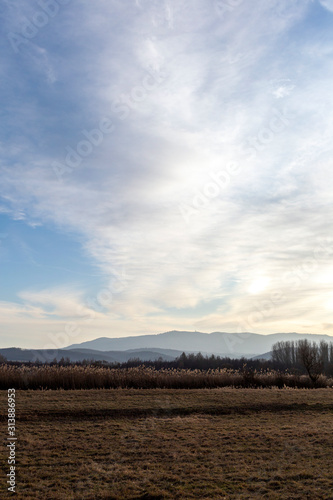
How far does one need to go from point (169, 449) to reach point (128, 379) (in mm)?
12436

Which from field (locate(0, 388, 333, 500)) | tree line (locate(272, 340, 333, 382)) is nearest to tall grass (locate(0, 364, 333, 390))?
field (locate(0, 388, 333, 500))

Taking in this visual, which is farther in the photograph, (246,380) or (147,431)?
(246,380)

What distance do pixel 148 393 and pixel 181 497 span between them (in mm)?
11980

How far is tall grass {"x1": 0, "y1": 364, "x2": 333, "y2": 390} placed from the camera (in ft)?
63.8

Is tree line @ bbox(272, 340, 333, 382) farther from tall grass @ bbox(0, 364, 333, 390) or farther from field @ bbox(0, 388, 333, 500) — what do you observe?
field @ bbox(0, 388, 333, 500)

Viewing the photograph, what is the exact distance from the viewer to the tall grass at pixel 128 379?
19.4m

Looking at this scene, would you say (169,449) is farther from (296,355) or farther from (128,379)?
(296,355)

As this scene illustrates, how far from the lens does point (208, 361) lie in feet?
265

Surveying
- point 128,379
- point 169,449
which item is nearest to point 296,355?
point 128,379

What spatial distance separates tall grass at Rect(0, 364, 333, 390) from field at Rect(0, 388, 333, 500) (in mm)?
3586

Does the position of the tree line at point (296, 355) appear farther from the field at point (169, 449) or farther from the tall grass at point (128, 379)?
the field at point (169, 449)

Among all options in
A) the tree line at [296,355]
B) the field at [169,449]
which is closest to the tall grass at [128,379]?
→ the field at [169,449]

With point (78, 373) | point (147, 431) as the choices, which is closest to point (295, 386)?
point (78, 373)

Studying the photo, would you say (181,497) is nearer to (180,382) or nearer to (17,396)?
(17,396)
